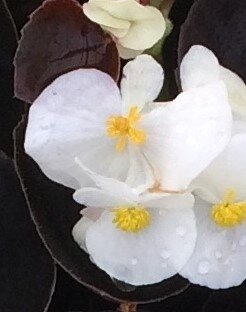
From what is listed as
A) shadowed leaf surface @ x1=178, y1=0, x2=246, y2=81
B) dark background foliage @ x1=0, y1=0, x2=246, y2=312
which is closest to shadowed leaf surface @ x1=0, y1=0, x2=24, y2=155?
dark background foliage @ x1=0, y1=0, x2=246, y2=312

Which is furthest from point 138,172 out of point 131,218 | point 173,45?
point 173,45

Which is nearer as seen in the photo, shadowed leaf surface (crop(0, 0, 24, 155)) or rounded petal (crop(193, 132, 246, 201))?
rounded petal (crop(193, 132, 246, 201))

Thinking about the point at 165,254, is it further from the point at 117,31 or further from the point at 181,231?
the point at 117,31

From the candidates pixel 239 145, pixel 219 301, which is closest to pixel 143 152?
pixel 239 145

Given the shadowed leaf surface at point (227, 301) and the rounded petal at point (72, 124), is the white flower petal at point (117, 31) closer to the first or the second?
the rounded petal at point (72, 124)

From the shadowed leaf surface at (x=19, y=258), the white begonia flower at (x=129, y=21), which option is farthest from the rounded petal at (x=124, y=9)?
the shadowed leaf surface at (x=19, y=258)

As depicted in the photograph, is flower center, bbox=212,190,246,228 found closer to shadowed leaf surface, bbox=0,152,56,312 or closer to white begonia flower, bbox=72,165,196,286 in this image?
white begonia flower, bbox=72,165,196,286

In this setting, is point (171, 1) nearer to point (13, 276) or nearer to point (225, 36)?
point (225, 36)
